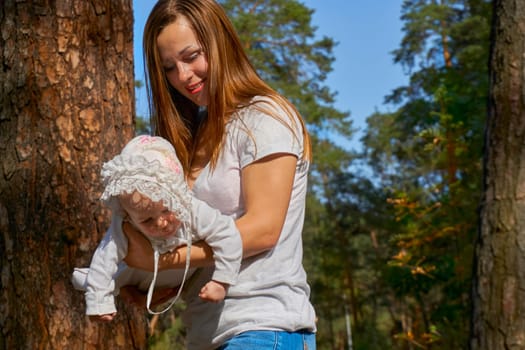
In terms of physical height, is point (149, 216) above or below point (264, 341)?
above

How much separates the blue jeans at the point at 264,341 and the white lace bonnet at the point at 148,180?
0.31 meters

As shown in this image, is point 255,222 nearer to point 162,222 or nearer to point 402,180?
point 162,222

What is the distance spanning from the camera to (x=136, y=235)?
168 cm

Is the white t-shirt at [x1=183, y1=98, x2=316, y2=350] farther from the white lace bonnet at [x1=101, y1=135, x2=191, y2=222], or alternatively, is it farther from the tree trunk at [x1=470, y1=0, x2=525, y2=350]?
the tree trunk at [x1=470, y1=0, x2=525, y2=350]

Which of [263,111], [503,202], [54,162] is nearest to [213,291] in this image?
[263,111]

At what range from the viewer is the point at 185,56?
187 cm

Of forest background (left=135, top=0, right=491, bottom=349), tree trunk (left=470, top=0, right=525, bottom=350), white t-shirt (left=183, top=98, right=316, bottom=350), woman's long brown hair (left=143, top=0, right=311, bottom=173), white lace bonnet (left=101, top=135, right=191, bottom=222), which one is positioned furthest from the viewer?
forest background (left=135, top=0, right=491, bottom=349)

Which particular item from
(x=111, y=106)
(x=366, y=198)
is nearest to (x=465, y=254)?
(x=111, y=106)

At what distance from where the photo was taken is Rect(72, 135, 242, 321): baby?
1601mm

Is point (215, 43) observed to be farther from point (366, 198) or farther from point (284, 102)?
point (366, 198)

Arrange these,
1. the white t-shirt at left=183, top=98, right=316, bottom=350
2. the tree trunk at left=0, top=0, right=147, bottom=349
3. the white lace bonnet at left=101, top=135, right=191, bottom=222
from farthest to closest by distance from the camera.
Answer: the tree trunk at left=0, top=0, right=147, bottom=349
the white t-shirt at left=183, top=98, right=316, bottom=350
the white lace bonnet at left=101, top=135, right=191, bottom=222

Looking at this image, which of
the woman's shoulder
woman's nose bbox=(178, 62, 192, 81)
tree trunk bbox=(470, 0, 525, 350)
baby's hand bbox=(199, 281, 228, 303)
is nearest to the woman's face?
woman's nose bbox=(178, 62, 192, 81)

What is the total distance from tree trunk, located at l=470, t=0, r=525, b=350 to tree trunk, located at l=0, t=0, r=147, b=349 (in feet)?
6.62

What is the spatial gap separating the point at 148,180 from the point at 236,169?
25 centimetres
